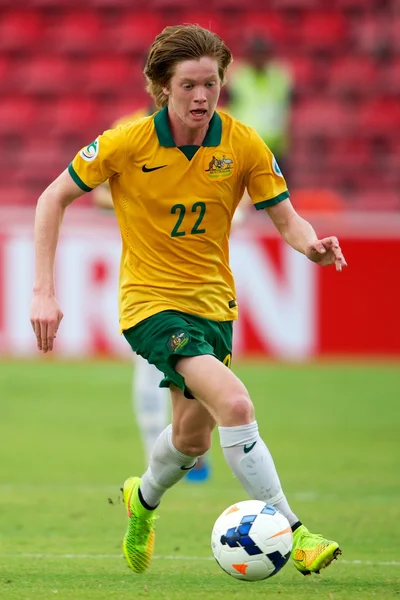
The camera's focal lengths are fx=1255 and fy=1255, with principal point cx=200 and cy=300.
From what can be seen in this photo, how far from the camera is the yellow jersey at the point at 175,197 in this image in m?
5.15

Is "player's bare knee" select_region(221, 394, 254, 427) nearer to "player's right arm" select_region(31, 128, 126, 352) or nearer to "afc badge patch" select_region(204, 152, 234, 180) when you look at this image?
"player's right arm" select_region(31, 128, 126, 352)

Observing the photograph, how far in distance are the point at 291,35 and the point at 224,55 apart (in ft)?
39.6

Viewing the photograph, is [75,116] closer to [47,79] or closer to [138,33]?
[47,79]

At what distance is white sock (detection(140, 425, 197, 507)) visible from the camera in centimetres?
539

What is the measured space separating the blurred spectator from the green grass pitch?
9.78 feet

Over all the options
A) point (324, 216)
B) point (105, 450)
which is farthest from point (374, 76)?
point (105, 450)

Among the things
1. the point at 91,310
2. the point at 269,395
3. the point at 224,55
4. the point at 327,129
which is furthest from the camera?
the point at 327,129

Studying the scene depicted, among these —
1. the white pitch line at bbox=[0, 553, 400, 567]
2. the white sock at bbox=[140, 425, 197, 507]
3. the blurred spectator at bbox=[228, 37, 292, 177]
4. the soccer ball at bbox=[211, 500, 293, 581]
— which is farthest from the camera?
the blurred spectator at bbox=[228, 37, 292, 177]

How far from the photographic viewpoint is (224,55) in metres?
5.11

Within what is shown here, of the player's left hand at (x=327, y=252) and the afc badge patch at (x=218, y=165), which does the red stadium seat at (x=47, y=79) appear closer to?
the afc badge patch at (x=218, y=165)

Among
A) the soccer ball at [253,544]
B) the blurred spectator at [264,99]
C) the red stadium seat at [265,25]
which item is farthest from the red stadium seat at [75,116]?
the soccer ball at [253,544]

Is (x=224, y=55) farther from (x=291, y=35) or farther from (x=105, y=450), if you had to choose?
(x=291, y=35)

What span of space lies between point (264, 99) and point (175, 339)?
1030cm

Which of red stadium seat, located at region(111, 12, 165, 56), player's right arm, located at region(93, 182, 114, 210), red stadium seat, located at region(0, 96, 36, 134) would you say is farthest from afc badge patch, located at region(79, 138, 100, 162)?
red stadium seat, located at region(111, 12, 165, 56)
